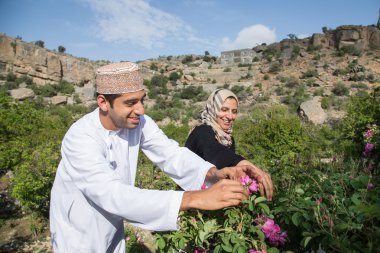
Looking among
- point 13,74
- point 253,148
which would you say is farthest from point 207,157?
point 13,74

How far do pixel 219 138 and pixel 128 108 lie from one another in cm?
131

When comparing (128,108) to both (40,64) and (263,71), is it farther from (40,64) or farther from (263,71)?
(40,64)

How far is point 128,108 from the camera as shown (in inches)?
56.6

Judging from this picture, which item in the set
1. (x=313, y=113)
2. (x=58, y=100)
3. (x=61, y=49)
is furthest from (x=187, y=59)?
(x=313, y=113)

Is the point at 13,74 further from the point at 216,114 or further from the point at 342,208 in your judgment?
the point at 342,208

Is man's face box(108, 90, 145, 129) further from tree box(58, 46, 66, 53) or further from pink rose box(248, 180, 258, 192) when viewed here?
tree box(58, 46, 66, 53)

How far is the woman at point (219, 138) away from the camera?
1.34 m

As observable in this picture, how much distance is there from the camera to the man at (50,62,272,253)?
1.08 metres

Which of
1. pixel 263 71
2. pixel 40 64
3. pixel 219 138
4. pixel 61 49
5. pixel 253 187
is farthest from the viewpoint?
pixel 61 49

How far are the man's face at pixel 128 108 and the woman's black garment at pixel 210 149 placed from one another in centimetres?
62

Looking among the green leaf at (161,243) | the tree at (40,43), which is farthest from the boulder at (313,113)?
the tree at (40,43)

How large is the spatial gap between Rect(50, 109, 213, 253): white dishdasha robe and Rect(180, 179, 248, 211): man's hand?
72 millimetres

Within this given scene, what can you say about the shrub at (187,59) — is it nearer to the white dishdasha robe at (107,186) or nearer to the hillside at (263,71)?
the hillside at (263,71)

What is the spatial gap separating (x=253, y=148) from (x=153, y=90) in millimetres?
20920
